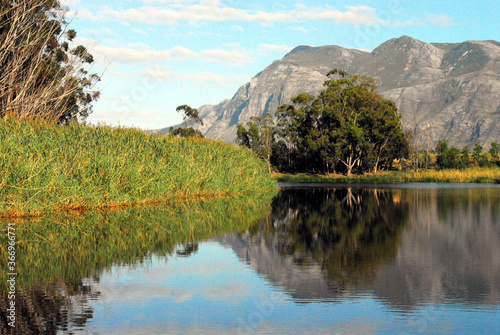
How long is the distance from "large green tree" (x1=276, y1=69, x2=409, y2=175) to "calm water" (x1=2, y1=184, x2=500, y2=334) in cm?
5812

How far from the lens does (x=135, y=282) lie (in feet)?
23.9

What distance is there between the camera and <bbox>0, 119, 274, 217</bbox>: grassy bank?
14227 mm

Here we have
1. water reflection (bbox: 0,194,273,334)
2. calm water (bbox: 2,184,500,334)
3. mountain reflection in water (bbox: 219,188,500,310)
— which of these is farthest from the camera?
mountain reflection in water (bbox: 219,188,500,310)

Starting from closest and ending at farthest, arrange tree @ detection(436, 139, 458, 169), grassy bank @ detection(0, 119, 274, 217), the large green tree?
grassy bank @ detection(0, 119, 274, 217) → the large green tree → tree @ detection(436, 139, 458, 169)

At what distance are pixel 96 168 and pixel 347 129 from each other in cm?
5521

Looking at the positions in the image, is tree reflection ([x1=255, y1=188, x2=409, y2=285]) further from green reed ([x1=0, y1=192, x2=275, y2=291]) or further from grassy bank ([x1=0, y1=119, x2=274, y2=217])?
grassy bank ([x1=0, y1=119, x2=274, y2=217])

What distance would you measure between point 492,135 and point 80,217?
17831cm

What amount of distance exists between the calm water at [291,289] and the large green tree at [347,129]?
191 ft

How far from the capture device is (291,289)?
6.92 metres

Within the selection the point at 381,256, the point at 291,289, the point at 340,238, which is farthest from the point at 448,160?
the point at 291,289

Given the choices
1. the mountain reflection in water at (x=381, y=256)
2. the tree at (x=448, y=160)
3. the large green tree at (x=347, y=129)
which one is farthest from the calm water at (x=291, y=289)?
the tree at (x=448, y=160)

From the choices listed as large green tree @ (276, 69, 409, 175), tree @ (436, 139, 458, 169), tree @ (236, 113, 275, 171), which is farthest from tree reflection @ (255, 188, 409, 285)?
tree @ (236, 113, 275, 171)

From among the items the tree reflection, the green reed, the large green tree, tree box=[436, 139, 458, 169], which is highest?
the large green tree

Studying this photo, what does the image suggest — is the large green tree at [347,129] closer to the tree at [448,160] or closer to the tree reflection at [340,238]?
the tree at [448,160]
